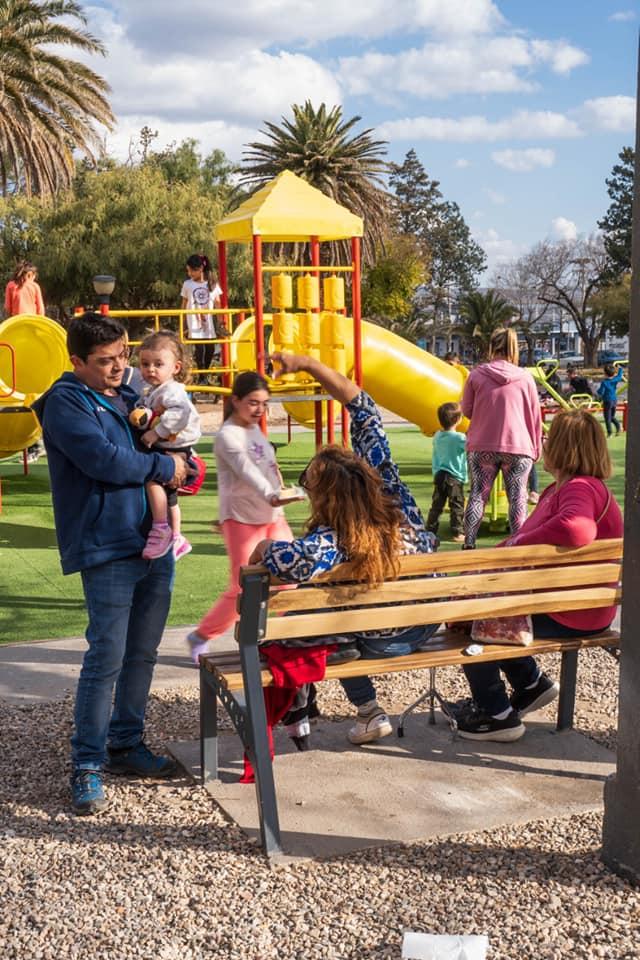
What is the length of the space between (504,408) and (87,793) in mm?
4389

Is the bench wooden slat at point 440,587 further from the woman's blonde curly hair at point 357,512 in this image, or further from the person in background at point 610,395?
the person in background at point 610,395

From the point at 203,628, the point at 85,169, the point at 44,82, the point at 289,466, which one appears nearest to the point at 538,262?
the point at 85,169

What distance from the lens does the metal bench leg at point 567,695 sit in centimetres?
446

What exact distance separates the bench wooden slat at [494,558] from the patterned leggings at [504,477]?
339 cm

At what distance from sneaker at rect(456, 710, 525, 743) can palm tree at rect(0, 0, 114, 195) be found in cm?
2860

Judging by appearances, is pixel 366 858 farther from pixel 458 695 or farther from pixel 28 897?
pixel 458 695

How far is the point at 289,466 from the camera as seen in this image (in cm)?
1461

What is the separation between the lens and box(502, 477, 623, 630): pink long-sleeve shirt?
392cm

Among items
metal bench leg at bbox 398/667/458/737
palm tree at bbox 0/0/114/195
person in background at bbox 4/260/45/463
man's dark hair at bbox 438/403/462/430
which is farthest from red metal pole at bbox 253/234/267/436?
palm tree at bbox 0/0/114/195

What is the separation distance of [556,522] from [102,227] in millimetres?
39382

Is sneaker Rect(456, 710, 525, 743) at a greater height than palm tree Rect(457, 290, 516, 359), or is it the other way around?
palm tree Rect(457, 290, 516, 359)

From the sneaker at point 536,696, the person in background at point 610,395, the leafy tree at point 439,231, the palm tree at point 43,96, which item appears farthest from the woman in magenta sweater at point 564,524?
the leafy tree at point 439,231

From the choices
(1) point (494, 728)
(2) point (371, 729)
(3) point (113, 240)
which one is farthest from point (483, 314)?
(2) point (371, 729)

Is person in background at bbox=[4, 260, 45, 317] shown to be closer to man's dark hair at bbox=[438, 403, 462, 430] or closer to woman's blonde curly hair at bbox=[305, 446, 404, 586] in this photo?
man's dark hair at bbox=[438, 403, 462, 430]
